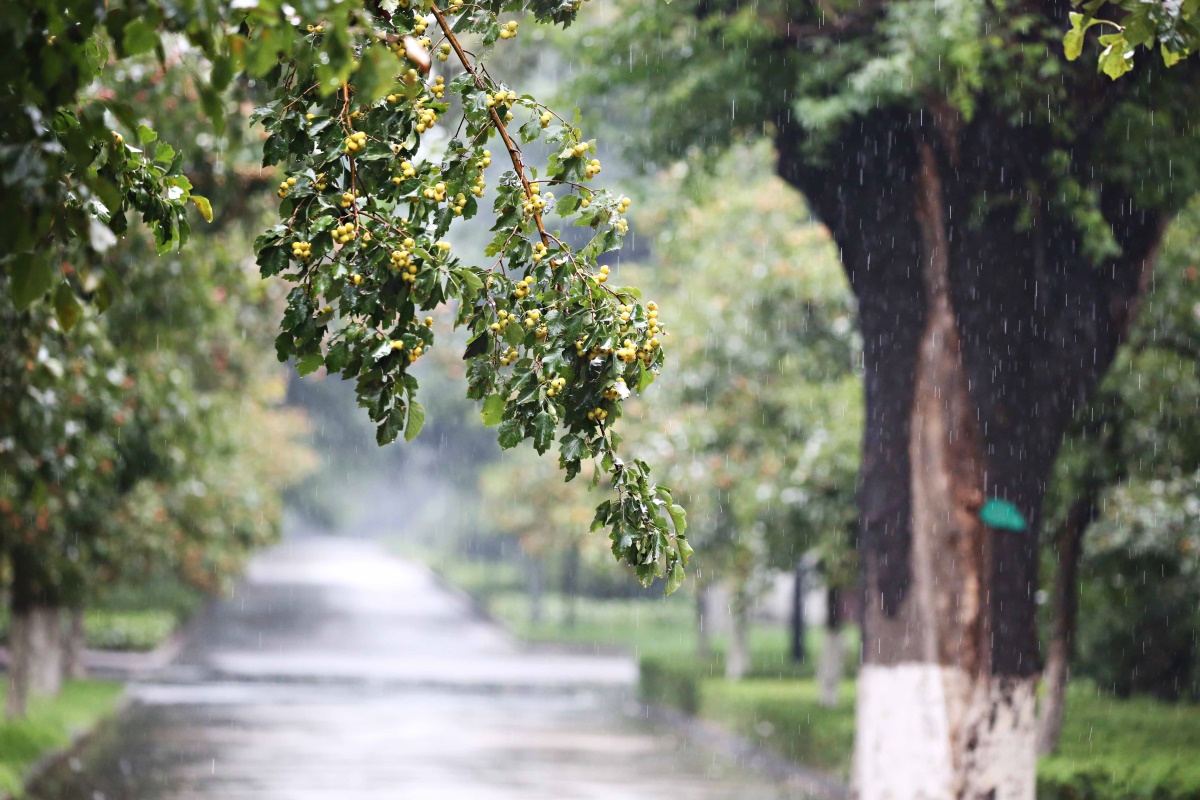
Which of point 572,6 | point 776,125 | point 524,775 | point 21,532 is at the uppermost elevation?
point 776,125

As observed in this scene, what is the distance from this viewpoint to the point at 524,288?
439 centimetres


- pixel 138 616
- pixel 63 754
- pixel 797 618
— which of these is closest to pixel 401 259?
pixel 63 754

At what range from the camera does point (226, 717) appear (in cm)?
2391

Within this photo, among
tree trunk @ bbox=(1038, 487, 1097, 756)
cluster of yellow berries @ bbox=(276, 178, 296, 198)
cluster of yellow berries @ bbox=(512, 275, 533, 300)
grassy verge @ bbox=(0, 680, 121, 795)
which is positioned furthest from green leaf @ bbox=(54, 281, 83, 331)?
tree trunk @ bbox=(1038, 487, 1097, 756)

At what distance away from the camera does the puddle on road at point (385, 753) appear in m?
16.3

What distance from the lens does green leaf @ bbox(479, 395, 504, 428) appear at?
447 cm

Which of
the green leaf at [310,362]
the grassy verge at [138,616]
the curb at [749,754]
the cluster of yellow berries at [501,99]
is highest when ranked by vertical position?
the cluster of yellow berries at [501,99]

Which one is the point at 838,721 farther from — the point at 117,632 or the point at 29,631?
the point at 117,632

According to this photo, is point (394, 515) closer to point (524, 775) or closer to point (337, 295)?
point (524, 775)

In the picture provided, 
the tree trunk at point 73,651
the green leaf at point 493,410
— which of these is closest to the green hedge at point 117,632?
the tree trunk at point 73,651

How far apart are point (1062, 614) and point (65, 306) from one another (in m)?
14.4

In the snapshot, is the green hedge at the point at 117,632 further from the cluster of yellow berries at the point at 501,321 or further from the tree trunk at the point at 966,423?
the cluster of yellow berries at the point at 501,321

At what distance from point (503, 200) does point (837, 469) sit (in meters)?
13.0

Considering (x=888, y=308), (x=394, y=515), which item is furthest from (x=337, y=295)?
(x=394, y=515)
